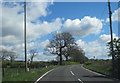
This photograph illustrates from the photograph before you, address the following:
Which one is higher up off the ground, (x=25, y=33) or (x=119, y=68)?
(x=25, y=33)

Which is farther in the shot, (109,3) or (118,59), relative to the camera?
(109,3)

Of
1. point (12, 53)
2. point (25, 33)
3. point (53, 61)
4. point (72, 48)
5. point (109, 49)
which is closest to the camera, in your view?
point (109, 49)

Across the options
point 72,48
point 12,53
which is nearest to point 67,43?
point 72,48

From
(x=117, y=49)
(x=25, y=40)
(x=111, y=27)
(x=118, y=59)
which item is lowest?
(x=118, y=59)

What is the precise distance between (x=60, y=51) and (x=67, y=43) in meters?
4.71

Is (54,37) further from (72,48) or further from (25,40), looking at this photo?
(25,40)

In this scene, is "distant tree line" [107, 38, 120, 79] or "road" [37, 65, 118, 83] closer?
"road" [37, 65, 118, 83]

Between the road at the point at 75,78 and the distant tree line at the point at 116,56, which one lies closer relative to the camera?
the road at the point at 75,78

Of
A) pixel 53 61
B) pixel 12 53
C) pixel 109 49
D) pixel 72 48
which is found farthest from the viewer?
pixel 12 53

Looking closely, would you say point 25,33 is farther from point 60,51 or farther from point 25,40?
point 60,51

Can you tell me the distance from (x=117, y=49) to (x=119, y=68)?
7.09 feet

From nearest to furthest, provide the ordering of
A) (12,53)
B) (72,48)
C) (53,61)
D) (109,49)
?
1. (109,49)
2. (72,48)
3. (53,61)
4. (12,53)

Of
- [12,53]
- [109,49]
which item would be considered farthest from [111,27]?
[12,53]

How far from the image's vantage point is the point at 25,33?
1930 cm
